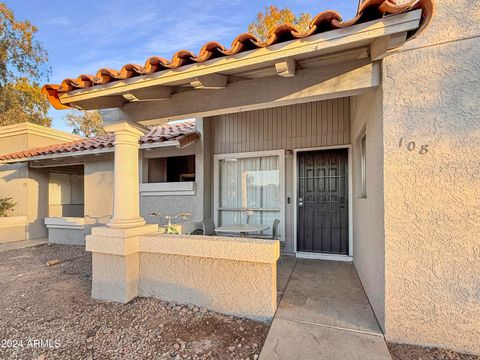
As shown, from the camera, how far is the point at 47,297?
369 centimetres

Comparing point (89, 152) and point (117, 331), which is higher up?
point (89, 152)

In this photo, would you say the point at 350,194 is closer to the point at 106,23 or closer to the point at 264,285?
the point at 264,285

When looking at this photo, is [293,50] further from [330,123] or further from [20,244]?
[20,244]

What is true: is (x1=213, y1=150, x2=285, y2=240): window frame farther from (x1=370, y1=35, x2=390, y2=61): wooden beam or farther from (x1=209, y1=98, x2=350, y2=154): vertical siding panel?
(x1=370, y1=35, x2=390, y2=61): wooden beam

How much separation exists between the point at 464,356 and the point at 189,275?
2.99m

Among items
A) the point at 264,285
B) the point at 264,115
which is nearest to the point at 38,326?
the point at 264,285

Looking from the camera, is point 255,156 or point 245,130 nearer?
point 255,156

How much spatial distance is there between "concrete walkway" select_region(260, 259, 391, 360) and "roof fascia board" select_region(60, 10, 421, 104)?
9.18 ft

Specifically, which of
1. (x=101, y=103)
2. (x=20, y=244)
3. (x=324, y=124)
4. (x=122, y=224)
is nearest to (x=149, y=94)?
(x=101, y=103)

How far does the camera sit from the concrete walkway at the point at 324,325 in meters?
2.29

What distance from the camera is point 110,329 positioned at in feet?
9.25

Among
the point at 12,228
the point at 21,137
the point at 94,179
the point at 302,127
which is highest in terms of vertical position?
the point at 21,137

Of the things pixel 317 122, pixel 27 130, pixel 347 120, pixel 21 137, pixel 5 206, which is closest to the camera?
pixel 347 120

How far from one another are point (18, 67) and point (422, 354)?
706 inches
